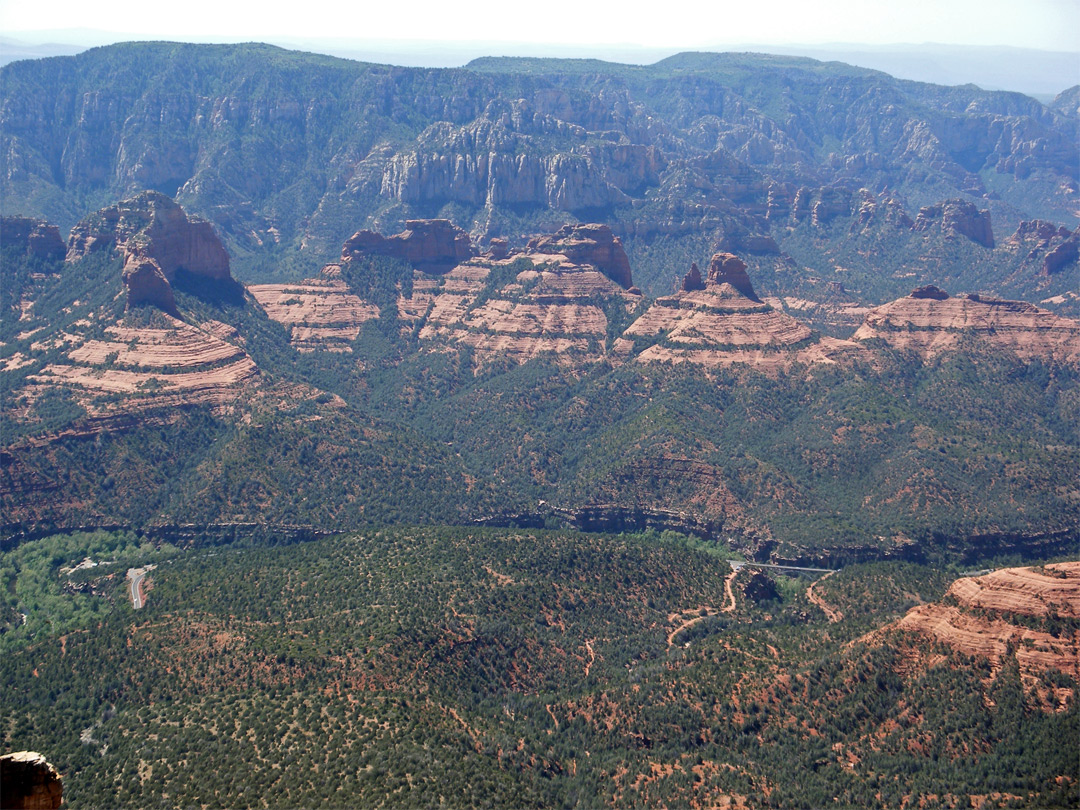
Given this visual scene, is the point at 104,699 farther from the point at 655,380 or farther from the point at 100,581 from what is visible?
the point at 655,380

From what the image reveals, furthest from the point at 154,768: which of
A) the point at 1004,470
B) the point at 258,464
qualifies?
the point at 1004,470

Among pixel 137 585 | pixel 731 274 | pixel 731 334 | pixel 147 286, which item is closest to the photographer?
pixel 137 585

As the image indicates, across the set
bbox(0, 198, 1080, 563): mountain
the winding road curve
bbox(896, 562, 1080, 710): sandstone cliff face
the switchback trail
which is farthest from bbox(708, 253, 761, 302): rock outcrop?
bbox(896, 562, 1080, 710): sandstone cliff face

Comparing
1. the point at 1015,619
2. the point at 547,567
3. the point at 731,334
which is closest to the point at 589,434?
the point at 731,334

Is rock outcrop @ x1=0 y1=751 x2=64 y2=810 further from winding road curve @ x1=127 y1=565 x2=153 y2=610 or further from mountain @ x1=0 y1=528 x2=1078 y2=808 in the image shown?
winding road curve @ x1=127 y1=565 x2=153 y2=610

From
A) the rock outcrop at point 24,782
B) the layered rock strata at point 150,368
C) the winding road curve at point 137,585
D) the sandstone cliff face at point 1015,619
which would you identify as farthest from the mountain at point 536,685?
the layered rock strata at point 150,368

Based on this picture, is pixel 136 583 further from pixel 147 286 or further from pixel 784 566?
pixel 784 566
